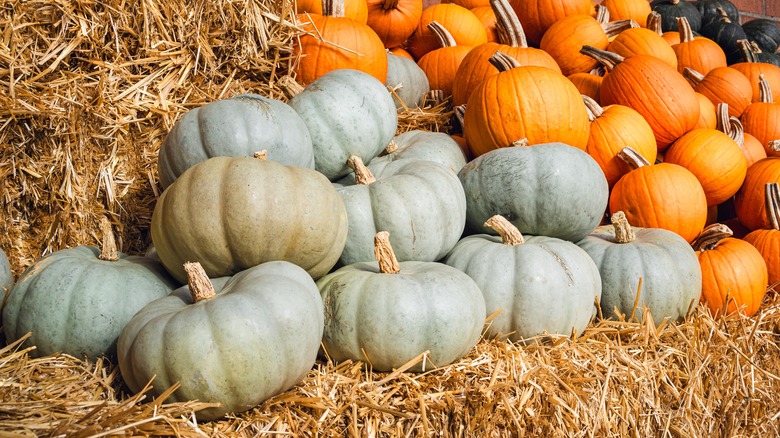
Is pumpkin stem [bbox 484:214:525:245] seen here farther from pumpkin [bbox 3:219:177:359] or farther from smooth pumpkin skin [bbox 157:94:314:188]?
pumpkin [bbox 3:219:177:359]

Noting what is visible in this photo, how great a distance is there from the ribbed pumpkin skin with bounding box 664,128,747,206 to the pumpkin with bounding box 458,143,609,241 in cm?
103

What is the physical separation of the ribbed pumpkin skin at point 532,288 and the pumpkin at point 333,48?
55.8 inches

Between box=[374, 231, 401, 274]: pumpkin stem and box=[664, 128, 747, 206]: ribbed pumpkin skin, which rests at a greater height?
box=[374, 231, 401, 274]: pumpkin stem

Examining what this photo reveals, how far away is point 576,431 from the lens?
6.44 feet

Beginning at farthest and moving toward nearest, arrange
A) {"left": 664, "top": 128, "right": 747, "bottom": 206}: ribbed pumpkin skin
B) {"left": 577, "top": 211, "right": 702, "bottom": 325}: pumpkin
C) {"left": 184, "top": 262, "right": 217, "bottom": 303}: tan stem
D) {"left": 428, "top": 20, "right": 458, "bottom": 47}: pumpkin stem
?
{"left": 428, "top": 20, "right": 458, "bottom": 47}: pumpkin stem
{"left": 664, "top": 128, "right": 747, "bottom": 206}: ribbed pumpkin skin
{"left": 577, "top": 211, "right": 702, "bottom": 325}: pumpkin
{"left": 184, "top": 262, "right": 217, "bottom": 303}: tan stem

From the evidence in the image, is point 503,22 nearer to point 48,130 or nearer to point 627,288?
point 627,288

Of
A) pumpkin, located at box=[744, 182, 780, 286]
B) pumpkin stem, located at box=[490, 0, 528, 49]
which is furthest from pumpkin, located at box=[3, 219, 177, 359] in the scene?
pumpkin, located at box=[744, 182, 780, 286]

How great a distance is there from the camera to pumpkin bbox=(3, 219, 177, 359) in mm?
1924

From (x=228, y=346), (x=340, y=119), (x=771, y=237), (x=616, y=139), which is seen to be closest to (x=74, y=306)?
(x=228, y=346)

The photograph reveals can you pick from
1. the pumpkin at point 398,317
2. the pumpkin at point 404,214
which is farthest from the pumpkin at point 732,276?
the pumpkin at point 398,317

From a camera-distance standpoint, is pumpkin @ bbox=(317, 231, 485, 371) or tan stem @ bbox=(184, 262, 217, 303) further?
pumpkin @ bbox=(317, 231, 485, 371)

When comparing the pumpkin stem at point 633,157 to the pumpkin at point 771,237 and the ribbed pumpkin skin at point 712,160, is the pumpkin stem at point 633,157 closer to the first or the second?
the ribbed pumpkin skin at point 712,160

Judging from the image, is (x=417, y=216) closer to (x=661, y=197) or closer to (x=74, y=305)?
(x=74, y=305)

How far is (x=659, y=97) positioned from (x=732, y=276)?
1095 millimetres
